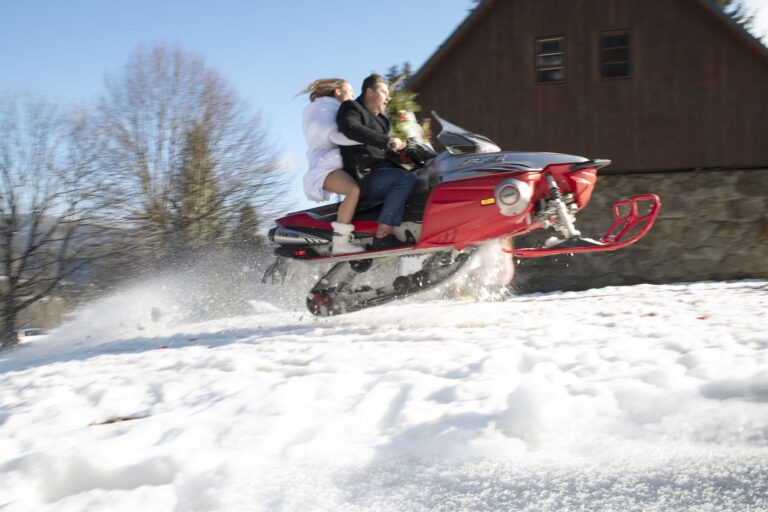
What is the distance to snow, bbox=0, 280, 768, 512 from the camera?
1.74 metres

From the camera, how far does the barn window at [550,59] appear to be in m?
9.95

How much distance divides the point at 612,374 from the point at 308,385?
4.66 ft

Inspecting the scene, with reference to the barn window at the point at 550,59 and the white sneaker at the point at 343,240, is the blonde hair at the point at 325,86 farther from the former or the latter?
the barn window at the point at 550,59

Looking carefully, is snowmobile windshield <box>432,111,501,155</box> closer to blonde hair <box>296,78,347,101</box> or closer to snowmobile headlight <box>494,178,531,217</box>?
snowmobile headlight <box>494,178,531,217</box>

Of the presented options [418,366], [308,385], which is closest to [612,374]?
[418,366]

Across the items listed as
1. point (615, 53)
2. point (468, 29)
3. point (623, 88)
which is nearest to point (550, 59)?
point (615, 53)

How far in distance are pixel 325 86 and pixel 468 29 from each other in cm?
619

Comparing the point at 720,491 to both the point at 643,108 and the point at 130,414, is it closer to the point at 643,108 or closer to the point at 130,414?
the point at 130,414

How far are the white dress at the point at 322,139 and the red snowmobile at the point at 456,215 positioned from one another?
315mm

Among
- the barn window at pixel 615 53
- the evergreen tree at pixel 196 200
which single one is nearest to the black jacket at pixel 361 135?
the barn window at pixel 615 53

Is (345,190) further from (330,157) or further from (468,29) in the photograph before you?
(468,29)

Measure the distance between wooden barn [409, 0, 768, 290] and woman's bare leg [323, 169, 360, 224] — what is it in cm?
580

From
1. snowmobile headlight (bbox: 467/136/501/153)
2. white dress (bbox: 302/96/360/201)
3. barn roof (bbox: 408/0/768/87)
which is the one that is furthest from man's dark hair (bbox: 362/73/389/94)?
barn roof (bbox: 408/0/768/87)

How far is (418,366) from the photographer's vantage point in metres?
3.10
